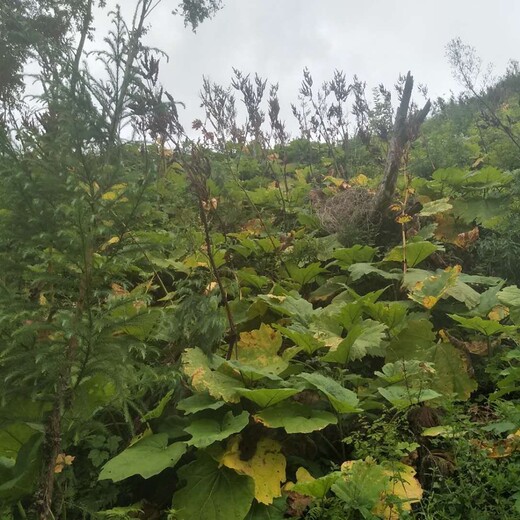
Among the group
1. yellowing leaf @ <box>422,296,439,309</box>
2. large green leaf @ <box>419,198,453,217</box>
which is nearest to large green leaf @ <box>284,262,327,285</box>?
yellowing leaf @ <box>422,296,439,309</box>

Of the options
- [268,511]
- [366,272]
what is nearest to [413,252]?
[366,272]

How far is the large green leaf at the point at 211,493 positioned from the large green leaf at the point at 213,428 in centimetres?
14

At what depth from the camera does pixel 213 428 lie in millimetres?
2260

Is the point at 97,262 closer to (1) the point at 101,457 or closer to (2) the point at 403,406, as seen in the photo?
(1) the point at 101,457

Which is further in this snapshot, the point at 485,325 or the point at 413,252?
the point at 413,252

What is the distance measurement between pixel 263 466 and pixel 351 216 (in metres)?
2.96

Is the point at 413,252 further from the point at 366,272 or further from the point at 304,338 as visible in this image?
the point at 304,338

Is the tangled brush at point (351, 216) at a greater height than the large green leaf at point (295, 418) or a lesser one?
greater

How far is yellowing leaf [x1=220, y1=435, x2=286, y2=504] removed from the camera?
2111mm

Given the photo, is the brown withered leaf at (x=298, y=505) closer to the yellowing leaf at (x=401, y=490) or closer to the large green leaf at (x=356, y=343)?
the yellowing leaf at (x=401, y=490)

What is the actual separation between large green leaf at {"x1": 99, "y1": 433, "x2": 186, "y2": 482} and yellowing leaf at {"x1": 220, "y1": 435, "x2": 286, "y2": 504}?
22 centimetres

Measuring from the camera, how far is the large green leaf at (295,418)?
2.18 metres

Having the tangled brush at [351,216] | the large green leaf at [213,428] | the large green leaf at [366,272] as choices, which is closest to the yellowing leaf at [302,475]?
the large green leaf at [213,428]

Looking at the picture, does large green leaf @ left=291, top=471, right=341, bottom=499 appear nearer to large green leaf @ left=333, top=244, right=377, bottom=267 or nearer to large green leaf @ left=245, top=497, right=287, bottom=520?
large green leaf @ left=245, top=497, right=287, bottom=520
